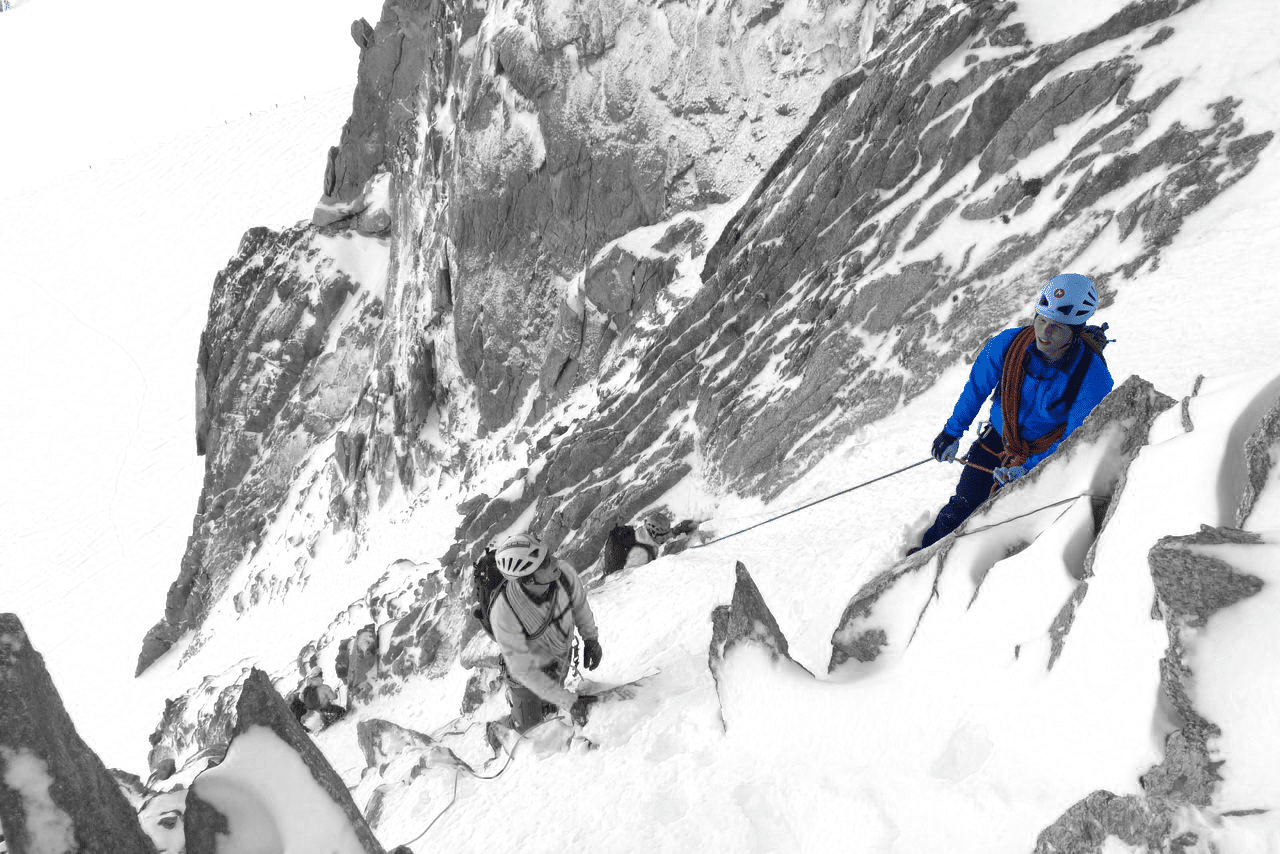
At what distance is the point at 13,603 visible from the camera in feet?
120

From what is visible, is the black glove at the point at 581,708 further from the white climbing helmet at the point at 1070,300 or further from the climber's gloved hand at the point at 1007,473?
the white climbing helmet at the point at 1070,300

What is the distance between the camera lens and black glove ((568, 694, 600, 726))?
5586 mm

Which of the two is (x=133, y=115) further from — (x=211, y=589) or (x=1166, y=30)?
(x=1166, y=30)

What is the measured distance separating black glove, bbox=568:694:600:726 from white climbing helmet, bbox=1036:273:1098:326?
13.0ft

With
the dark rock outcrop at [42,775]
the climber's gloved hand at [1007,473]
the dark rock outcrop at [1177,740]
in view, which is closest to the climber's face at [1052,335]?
the climber's gloved hand at [1007,473]

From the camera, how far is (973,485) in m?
5.77

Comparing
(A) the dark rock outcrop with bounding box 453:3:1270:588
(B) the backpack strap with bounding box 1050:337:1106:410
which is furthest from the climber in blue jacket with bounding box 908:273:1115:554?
(A) the dark rock outcrop with bounding box 453:3:1270:588

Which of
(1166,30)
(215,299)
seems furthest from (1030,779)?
(215,299)

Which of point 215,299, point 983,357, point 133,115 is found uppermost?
point 133,115

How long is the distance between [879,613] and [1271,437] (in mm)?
2058

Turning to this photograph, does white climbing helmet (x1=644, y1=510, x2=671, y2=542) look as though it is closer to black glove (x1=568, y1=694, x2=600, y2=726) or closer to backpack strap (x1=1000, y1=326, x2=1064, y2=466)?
black glove (x1=568, y1=694, x2=600, y2=726)

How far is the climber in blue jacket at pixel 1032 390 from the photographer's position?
16.0ft

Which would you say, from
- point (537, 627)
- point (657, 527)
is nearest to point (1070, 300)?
point (537, 627)

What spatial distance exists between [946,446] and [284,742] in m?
4.58
